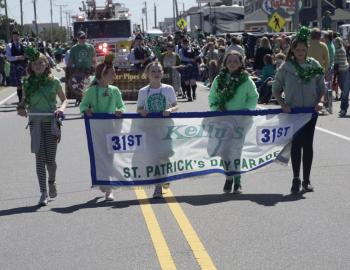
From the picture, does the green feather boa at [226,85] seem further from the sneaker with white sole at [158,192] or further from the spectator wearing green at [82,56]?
the spectator wearing green at [82,56]

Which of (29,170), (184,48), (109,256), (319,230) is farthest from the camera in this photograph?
(184,48)

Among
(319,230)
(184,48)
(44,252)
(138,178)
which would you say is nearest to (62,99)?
(138,178)

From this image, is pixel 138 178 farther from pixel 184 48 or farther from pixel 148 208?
pixel 184 48

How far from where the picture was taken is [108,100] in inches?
373

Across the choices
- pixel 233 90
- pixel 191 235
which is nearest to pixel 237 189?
pixel 233 90

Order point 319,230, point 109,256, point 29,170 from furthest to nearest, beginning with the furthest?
point 29,170, point 319,230, point 109,256

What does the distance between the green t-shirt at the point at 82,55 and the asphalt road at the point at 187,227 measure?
937 centimetres

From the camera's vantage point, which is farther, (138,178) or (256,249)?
(138,178)

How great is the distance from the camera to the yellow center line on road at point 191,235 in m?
6.65

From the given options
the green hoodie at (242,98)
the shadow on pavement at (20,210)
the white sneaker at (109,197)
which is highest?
the green hoodie at (242,98)

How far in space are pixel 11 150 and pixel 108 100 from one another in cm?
549

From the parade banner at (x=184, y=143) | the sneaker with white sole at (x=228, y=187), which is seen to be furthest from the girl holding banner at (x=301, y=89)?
the sneaker with white sole at (x=228, y=187)

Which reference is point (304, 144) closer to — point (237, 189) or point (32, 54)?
point (237, 189)

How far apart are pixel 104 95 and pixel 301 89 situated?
2.17m
